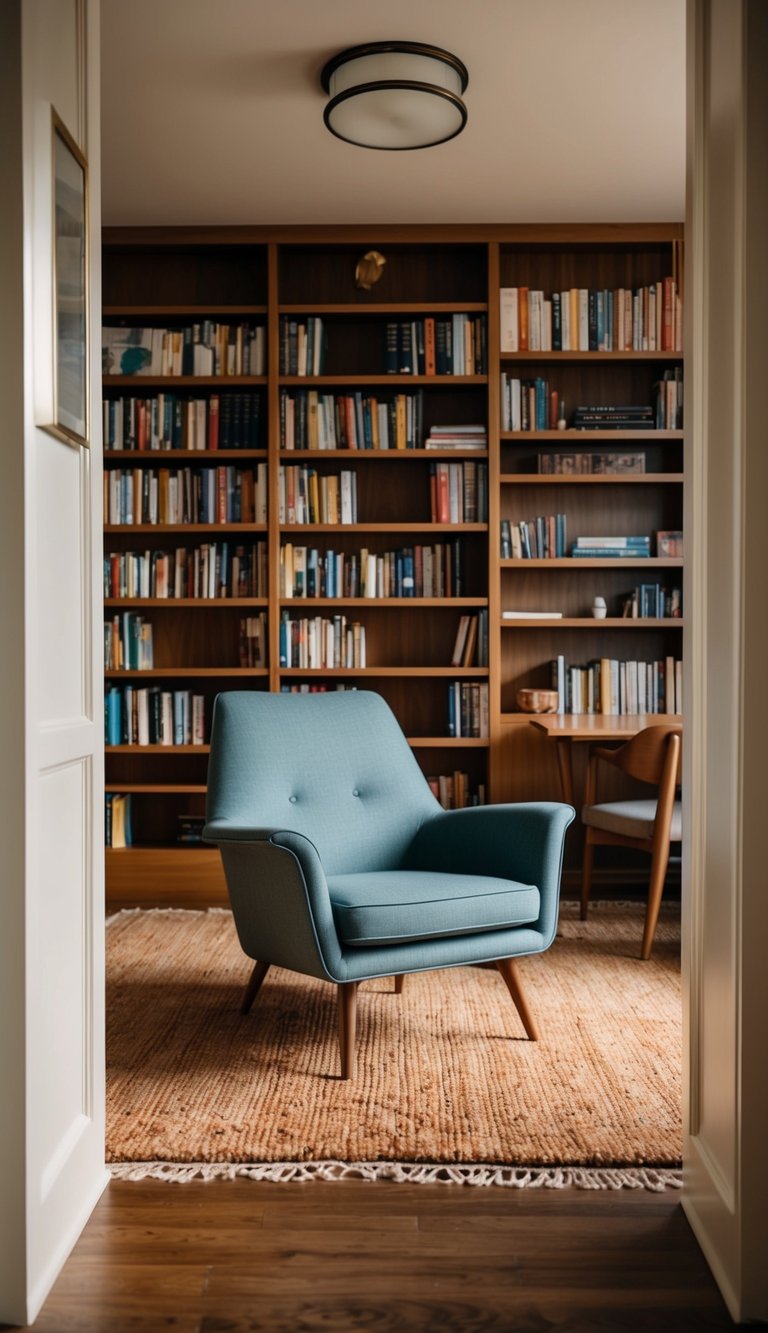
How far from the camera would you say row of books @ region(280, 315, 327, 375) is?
183 inches

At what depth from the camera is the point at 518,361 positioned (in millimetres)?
4750

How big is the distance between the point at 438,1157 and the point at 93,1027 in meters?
0.73

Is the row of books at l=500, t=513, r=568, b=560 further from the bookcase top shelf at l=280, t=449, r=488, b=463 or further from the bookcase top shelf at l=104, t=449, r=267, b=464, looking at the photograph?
the bookcase top shelf at l=104, t=449, r=267, b=464

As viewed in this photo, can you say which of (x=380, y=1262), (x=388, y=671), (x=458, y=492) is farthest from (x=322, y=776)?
(x=458, y=492)

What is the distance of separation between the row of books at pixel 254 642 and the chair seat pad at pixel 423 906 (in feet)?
6.26

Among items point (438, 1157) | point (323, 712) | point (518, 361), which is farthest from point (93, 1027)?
point (518, 361)

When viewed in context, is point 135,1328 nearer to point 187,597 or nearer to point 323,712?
point 323,712

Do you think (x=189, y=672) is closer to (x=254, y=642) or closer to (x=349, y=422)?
(x=254, y=642)

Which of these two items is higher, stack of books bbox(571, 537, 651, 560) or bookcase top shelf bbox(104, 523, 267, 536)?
bookcase top shelf bbox(104, 523, 267, 536)

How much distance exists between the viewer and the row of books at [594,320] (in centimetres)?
461

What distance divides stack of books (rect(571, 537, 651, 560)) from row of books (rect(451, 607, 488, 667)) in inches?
19.2

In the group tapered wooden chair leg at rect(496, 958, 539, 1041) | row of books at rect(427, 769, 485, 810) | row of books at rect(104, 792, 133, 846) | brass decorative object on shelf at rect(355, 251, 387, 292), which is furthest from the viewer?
row of books at rect(427, 769, 485, 810)

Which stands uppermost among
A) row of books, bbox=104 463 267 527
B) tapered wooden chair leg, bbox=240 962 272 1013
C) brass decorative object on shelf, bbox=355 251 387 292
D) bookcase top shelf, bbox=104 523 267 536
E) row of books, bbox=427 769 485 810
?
brass decorative object on shelf, bbox=355 251 387 292

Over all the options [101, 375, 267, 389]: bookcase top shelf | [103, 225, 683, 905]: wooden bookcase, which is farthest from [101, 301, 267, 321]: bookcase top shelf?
[101, 375, 267, 389]: bookcase top shelf
